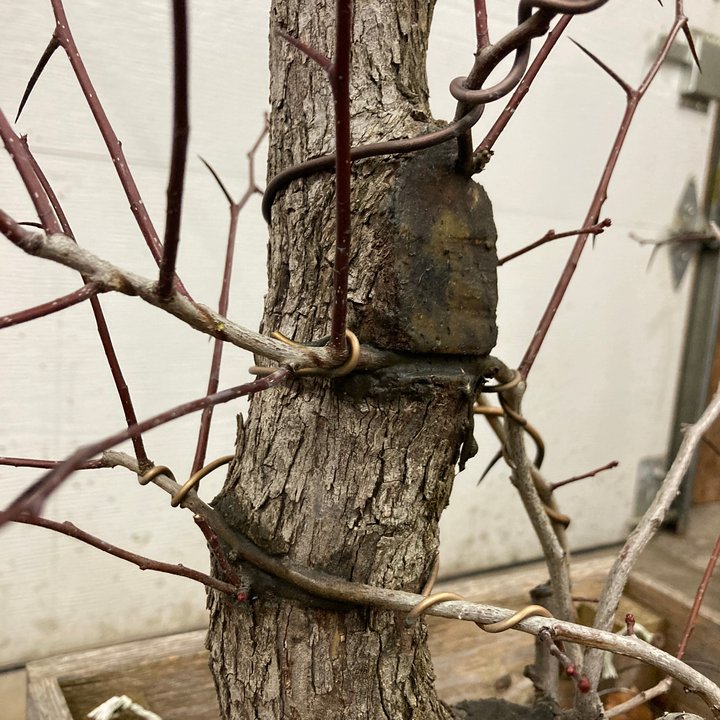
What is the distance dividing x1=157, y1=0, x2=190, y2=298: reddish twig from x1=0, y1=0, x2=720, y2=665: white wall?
0.84 m

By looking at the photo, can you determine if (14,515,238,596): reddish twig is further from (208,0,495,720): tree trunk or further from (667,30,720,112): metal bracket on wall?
(667,30,720,112): metal bracket on wall

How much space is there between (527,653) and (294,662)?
0.73 metres

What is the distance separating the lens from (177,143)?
0.85 feet

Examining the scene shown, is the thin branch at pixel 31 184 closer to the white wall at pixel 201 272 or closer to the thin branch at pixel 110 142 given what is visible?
the thin branch at pixel 110 142

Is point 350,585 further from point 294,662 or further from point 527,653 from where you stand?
point 527,653

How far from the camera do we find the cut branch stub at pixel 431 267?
48 cm

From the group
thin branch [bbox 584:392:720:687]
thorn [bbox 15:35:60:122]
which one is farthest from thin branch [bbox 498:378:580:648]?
thorn [bbox 15:35:60:122]

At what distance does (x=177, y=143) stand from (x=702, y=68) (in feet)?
5.76

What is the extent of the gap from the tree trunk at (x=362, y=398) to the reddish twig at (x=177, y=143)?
21cm

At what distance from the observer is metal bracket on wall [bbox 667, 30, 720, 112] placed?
62.8 inches

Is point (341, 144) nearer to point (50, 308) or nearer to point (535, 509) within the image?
point (50, 308)

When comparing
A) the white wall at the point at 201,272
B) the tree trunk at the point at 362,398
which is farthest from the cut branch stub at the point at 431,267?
the white wall at the point at 201,272

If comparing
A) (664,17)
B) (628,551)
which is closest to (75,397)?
(628,551)

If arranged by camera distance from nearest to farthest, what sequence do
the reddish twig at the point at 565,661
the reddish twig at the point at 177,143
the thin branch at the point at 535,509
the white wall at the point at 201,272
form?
the reddish twig at the point at 177,143
the reddish twig at the point at 565,661
the thin branch at the point at 535,509
the white wall at the point at 201,272
